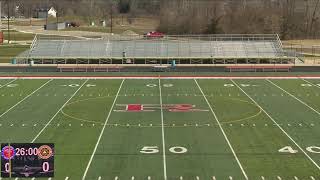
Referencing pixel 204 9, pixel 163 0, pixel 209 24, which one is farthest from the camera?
pixel 163 0

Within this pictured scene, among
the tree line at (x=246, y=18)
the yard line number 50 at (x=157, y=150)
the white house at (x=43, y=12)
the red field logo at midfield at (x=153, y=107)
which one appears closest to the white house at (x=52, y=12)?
the white house at (x=43, y=12)

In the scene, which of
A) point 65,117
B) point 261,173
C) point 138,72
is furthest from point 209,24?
point 261,173

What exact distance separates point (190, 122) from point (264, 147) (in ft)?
17.3

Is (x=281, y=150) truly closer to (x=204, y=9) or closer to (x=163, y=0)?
(x=204, y=9)

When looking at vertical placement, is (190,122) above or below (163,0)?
below

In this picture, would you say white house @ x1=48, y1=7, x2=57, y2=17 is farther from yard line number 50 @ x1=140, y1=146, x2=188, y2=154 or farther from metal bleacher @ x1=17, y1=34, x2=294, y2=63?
yard line number 50 @ x1=140, y1=146, x2=188, y2=154

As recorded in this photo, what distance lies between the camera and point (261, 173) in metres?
18.9

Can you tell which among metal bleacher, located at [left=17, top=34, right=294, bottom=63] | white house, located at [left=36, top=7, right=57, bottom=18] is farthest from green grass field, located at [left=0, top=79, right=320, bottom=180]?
white house, located at [left=36, top=7, right=57, bottom=18]
